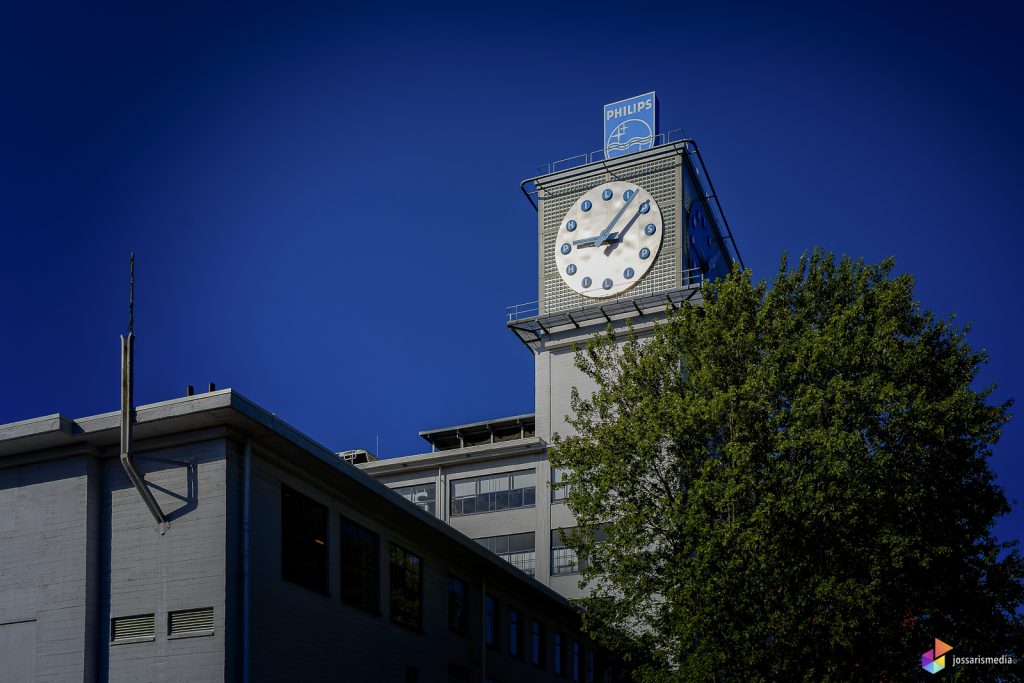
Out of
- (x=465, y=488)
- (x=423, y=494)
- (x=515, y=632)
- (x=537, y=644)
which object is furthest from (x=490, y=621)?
(x=423, y=494)

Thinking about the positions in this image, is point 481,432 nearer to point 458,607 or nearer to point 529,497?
point 529,497

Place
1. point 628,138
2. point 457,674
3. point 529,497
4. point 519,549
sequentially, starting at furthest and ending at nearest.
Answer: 1. point 628,138
2. point 529,497
3. point 519,549
4. point 457,674

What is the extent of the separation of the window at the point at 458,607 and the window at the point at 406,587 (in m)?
2.70

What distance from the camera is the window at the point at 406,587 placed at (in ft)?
109

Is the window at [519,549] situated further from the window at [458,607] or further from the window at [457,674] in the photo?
the window at [457,674]

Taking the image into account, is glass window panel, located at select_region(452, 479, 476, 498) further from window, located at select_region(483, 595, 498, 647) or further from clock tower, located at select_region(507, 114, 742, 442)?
window, located at select_region(483, 595, 498, 647)

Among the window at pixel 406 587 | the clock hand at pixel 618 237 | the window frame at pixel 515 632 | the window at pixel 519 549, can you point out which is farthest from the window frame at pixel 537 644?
the clock hand at pixel 618 237

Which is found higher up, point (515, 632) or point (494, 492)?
point (494, 492)

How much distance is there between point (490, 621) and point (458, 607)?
2.85 metres

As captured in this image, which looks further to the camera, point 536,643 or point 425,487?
point 425,487

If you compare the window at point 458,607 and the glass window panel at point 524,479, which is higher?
the glass window panel at point 524,479

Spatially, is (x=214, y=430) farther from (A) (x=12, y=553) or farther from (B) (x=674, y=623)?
(B) (x=674, y=623)

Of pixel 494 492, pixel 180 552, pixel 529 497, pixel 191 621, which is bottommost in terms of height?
pixel 191 621

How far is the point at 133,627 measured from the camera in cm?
2564
